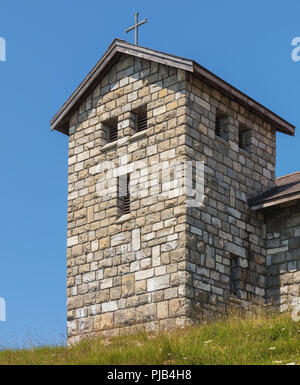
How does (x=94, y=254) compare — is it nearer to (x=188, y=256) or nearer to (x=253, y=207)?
(x=188, y=256)

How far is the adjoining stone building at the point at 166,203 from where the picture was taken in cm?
1709

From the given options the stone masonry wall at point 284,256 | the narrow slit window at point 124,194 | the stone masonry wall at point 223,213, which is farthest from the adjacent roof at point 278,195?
the narrow slit window at point 124,194

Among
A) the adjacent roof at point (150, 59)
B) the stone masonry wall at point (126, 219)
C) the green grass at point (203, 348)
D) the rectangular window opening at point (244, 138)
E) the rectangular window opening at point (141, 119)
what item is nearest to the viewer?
the green grass at point (203, 348)

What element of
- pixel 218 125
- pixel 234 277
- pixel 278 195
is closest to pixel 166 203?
pixel 234 277

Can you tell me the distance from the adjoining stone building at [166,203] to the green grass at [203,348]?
1484 mm

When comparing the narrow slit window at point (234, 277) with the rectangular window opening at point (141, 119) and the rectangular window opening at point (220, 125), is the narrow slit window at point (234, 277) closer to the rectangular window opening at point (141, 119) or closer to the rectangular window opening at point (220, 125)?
the rectangular window opening at point (220, 125)

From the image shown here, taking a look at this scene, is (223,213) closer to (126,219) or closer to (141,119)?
(126,219)

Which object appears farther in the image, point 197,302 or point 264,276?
point 264,276

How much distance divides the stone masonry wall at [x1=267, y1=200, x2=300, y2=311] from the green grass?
291 cm

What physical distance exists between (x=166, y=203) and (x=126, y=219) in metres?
1.24
